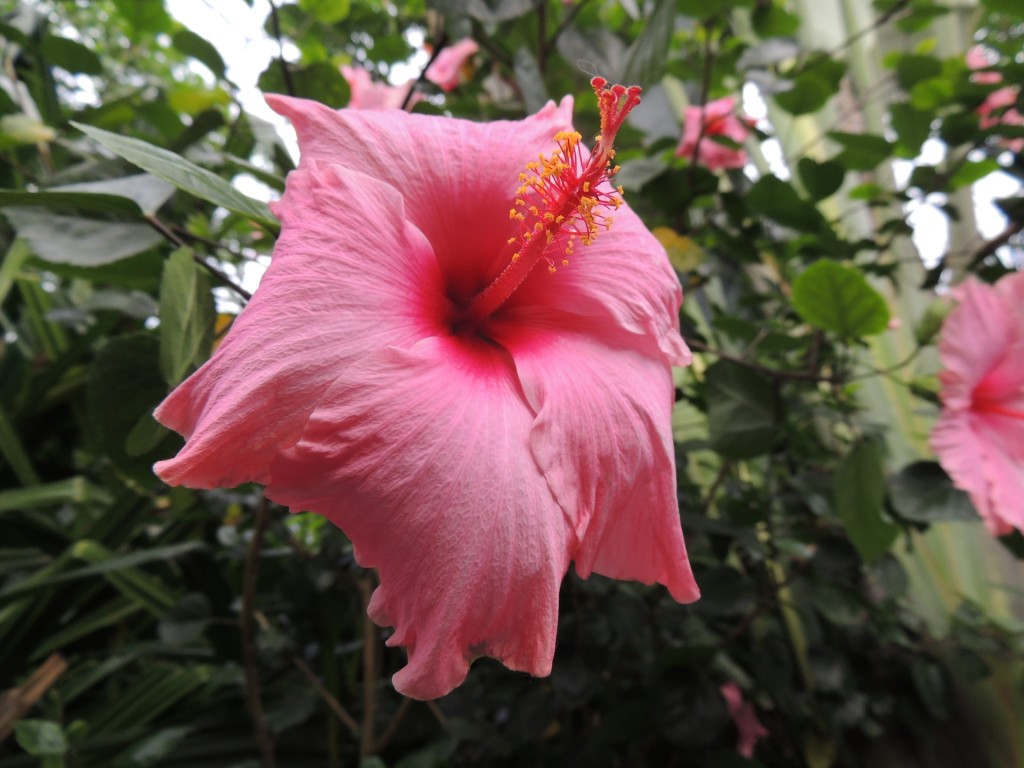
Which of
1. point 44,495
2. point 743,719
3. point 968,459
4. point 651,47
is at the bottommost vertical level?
point 44,495

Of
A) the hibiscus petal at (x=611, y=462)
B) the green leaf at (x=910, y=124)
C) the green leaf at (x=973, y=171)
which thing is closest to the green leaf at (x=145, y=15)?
the hibiscus petal at (x=611, y=462)

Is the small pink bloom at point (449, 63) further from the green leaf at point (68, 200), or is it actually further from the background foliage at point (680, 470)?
the green leaf at point (68, 200)

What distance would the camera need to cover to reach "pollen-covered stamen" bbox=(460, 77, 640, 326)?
45cm

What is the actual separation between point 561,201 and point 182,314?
28 centimetres

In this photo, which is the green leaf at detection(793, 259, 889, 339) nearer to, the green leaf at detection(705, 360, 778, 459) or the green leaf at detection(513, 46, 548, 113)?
the green leaf at detection(705, 360, 778, 459)

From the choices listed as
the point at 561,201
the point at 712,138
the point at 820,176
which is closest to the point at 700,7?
the point at 712,138

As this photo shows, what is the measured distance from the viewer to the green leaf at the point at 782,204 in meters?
0.79

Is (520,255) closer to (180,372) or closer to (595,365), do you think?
(595,365)

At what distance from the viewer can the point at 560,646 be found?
3.09 feet

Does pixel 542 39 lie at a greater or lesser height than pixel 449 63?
greater

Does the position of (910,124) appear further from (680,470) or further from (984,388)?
(680,470)

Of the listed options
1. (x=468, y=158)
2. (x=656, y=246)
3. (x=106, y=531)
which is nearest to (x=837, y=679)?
(x=656, y=246)

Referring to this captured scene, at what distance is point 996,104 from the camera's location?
112 cm

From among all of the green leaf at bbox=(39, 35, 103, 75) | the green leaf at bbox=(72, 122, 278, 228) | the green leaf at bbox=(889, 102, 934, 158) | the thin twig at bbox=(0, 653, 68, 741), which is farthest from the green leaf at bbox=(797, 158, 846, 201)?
the thin twig at bbox=(0, 653, 68, 741)
